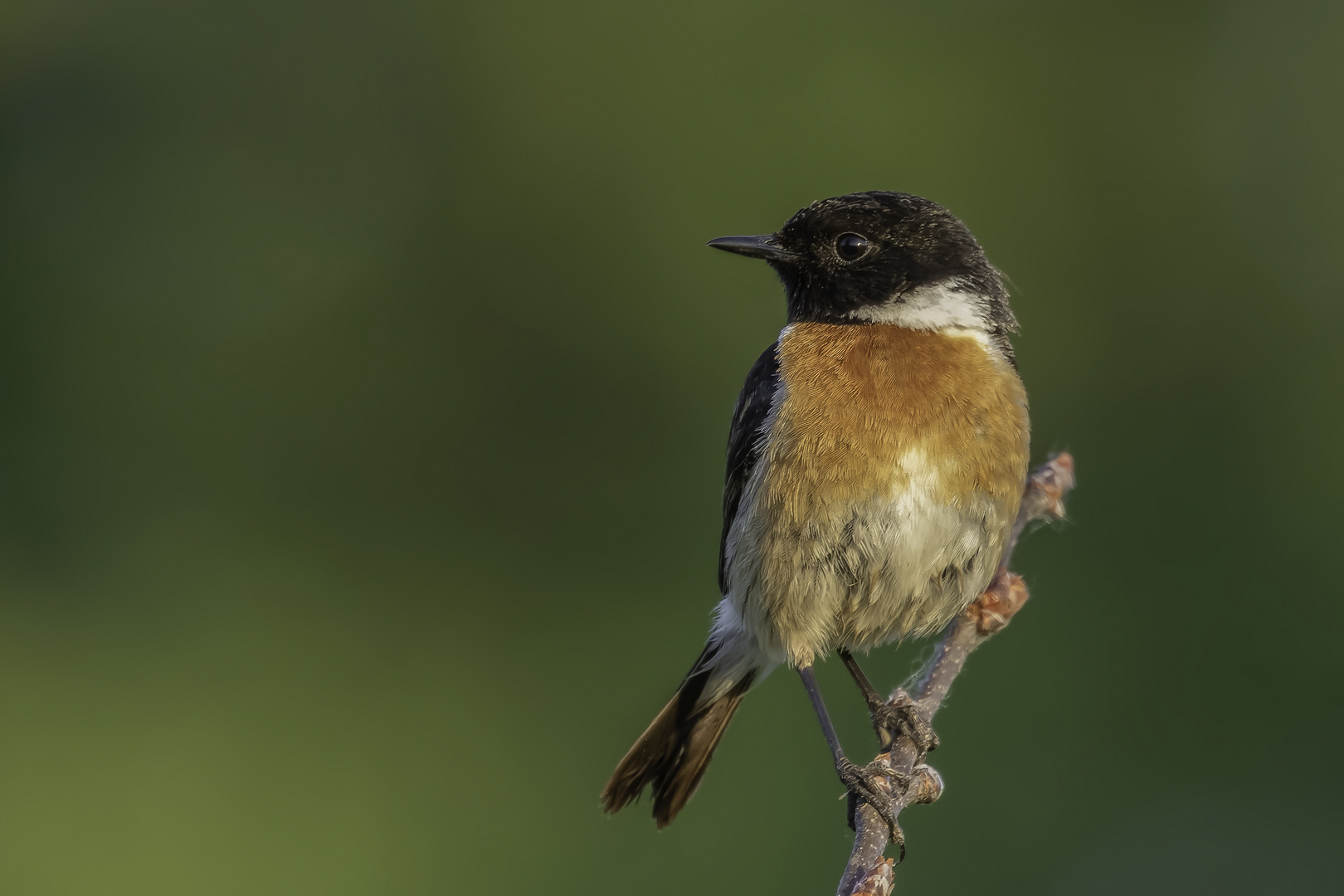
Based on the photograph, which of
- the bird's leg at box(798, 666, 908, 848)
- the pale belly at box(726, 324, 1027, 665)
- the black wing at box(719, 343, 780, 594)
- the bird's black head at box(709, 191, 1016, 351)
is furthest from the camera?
the bird's black head at box(709, 191, 1016, 351)

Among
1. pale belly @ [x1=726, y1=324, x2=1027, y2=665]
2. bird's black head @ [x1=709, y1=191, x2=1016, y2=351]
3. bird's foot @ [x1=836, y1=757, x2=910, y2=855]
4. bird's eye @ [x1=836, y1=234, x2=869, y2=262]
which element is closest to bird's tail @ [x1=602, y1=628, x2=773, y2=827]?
pale belly @ [x1=726, y1=324, x2=1027, y2=665]

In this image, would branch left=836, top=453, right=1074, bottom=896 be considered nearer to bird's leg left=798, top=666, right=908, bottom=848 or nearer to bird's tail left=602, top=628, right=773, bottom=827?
bird's leg left=798, top=666, right=908, bottom=848

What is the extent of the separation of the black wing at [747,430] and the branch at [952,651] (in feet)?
2.88

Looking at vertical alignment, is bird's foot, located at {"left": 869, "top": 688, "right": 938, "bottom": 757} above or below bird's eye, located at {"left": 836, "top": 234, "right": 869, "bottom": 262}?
below

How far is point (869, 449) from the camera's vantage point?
159 inches

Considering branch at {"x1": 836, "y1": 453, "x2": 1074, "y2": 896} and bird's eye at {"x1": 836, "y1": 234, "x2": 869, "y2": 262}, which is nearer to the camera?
branch at {"x1": 836, "y1": 453, "x2": 1074, "y2": 896}

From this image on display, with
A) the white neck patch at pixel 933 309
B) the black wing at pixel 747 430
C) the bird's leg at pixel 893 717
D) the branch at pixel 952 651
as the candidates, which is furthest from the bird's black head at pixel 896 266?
the bird's leg at pixel 893 717

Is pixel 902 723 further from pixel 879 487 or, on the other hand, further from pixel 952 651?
pixel 879 487

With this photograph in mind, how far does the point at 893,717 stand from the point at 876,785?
0.50 meters

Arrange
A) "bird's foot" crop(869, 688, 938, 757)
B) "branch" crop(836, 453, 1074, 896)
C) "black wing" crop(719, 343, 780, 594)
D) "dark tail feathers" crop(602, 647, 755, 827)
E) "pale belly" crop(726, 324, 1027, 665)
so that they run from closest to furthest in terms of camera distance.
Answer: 1. "branch" crop(836, 453, 1074, 896)
2. "bird's foot" crop(869, 688, 938, 757)
3. "pale belly" crop(726, 324, 1027, 665)
4. "black wing" crop(719, 343, 780, 594)
5. "dark tail feathers" crop(602, 647, 755, 827)

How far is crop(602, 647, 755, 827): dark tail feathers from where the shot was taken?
191 inches

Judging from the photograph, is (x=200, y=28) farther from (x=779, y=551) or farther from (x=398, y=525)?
(x=779, y=551)

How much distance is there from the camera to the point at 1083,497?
23.4 ft

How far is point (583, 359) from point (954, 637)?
4635 millimetres
